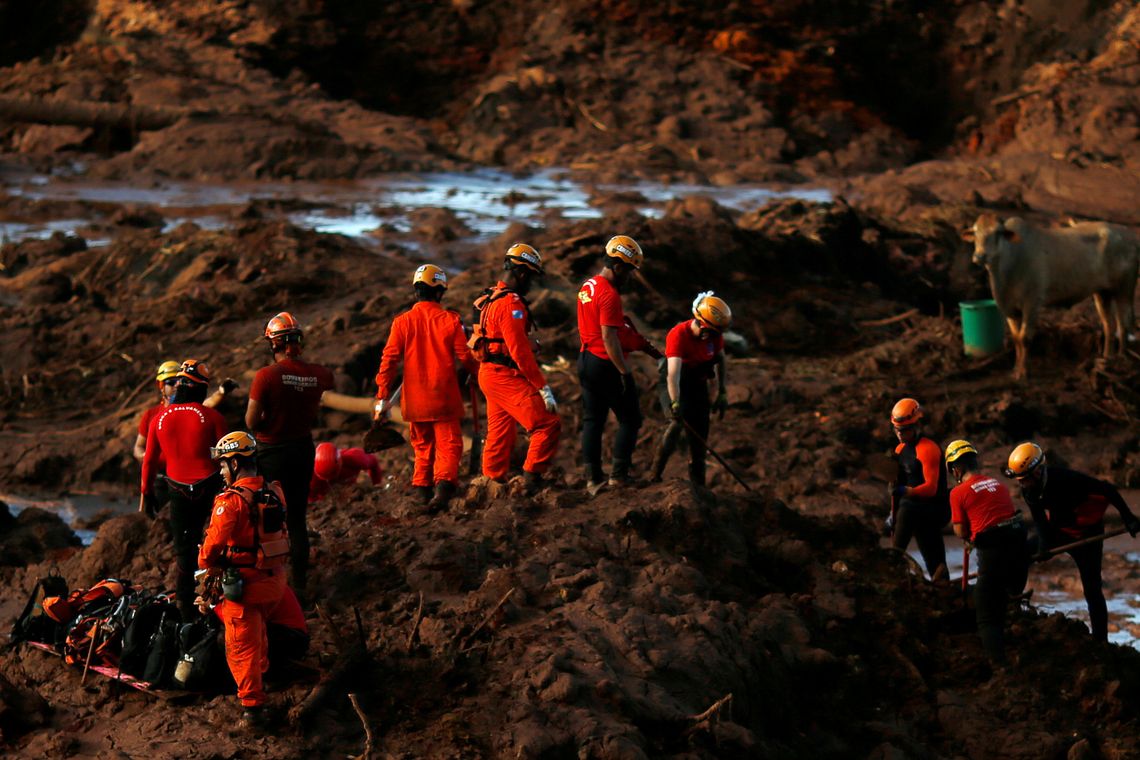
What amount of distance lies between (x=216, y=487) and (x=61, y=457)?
8.50 meters

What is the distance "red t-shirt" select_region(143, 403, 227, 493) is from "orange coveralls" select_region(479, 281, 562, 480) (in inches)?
80.9

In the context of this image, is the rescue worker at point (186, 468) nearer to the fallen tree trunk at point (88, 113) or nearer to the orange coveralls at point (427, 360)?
the orange coveralls at point (427, 360)

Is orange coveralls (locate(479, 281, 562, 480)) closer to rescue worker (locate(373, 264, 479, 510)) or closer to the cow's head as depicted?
rescue worker (locate(373, 264, 479, 510))

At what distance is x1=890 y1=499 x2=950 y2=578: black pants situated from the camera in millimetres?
11625

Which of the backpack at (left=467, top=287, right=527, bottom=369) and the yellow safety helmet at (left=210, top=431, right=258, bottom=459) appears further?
the backpack at (left=467, top=287, right=527, bottom=369)

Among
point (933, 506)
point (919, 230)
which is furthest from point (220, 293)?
point (933, 506)

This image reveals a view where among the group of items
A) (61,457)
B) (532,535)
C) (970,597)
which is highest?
(532,535)

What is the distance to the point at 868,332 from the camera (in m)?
20.3

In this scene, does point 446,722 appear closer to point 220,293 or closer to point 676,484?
point 676,484

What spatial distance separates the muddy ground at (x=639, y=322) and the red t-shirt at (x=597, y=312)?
110 centimetres

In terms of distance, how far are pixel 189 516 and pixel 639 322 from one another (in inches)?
383

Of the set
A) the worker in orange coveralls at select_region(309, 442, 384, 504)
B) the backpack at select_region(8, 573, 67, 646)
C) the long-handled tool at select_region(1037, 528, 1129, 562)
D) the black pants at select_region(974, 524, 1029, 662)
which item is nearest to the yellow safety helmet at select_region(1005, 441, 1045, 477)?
the black pants at select_region(974, 524, 1029, 662)

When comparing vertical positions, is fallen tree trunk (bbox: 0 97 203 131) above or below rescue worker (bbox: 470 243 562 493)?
below

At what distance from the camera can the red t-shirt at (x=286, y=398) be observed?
970 cm
